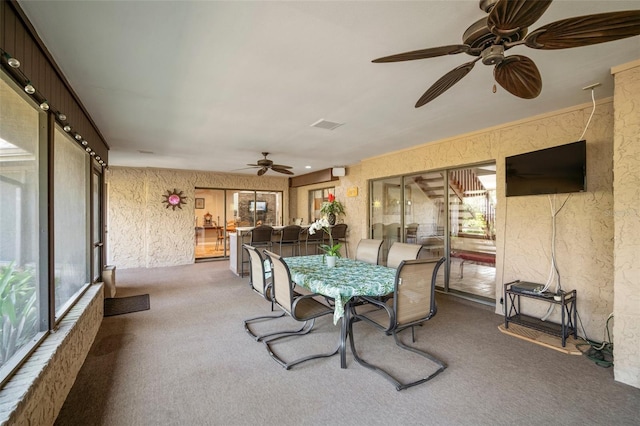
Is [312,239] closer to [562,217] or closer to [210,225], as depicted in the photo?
[210,225]

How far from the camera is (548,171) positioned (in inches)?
123

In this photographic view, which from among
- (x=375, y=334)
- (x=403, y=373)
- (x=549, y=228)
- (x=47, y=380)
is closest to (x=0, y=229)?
(x=47, y=380)

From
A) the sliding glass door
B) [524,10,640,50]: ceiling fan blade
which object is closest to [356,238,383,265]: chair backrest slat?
the sliding glass door

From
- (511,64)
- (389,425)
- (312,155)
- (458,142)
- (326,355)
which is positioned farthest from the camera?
(312,155)

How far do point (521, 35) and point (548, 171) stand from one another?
2.19m

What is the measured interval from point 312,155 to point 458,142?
2707 millimetres

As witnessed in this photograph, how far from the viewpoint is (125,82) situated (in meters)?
2.51

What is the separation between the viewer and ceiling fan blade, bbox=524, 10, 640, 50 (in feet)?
3.99

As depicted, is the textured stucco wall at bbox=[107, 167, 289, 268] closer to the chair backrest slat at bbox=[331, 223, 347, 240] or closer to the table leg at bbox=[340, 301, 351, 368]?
the chair backrest slat at bbox=[331, 223, 347, 240]

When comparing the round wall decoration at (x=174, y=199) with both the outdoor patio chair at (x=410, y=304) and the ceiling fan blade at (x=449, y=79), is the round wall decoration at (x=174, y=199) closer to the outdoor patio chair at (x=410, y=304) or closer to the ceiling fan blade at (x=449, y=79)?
the outdoor patio chair at (x=410, y=304)

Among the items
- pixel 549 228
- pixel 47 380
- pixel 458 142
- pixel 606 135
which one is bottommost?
pixel 47 380

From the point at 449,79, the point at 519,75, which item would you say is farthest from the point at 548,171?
the point at 449,79

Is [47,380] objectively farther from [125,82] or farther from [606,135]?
[606,135]

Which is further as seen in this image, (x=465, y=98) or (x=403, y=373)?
(x=465, y=98)
